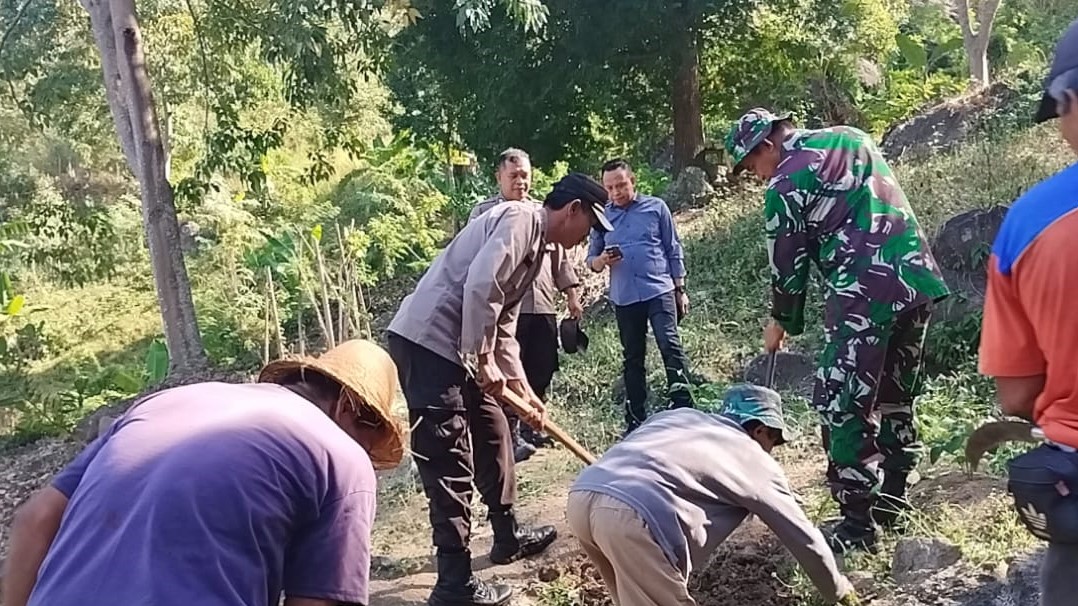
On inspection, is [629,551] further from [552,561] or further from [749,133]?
[552,561]

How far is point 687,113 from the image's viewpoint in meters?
12.7

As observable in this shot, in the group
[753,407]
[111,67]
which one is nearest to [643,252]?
[753,407]

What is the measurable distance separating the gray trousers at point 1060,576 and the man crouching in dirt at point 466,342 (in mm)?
2178

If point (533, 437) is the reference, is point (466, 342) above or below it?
above

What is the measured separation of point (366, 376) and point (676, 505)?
121 centimetres

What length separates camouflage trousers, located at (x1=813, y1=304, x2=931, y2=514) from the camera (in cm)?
391

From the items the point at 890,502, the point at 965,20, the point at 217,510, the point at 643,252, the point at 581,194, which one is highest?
the point at 965,20

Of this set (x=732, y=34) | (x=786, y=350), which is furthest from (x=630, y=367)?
(x=732, y=34)

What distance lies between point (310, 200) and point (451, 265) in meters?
11.5

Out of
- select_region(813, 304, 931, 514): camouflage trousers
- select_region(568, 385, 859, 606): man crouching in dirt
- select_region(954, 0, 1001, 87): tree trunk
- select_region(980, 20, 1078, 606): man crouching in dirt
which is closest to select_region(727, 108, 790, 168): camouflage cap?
select_region(813, 304, 931, 514): camouflage trousers

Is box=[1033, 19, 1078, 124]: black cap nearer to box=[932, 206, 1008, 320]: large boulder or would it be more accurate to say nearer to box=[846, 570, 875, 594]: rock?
box=[846, 570, 875, 594]: rock

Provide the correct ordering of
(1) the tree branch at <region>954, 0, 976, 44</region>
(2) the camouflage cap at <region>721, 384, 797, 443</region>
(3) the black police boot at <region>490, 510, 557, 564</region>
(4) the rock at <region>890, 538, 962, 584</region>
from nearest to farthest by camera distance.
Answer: (2) the camouflage cap at <region>721, 384, 797, 443</region> → (4) the rock at <region>890, 538, 962, 584</region> → (3) the black police boot at <region>490, 510, 557, 564</region> → (1) the tree branch at <region>954, 0, 976, 44</region>

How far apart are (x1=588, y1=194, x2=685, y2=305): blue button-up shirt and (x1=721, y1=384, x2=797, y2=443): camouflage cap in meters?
2.81

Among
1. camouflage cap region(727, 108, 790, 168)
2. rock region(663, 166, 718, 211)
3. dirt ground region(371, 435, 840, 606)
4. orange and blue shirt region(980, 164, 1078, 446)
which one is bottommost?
dirt ground region(371, 435, 840, 606)
